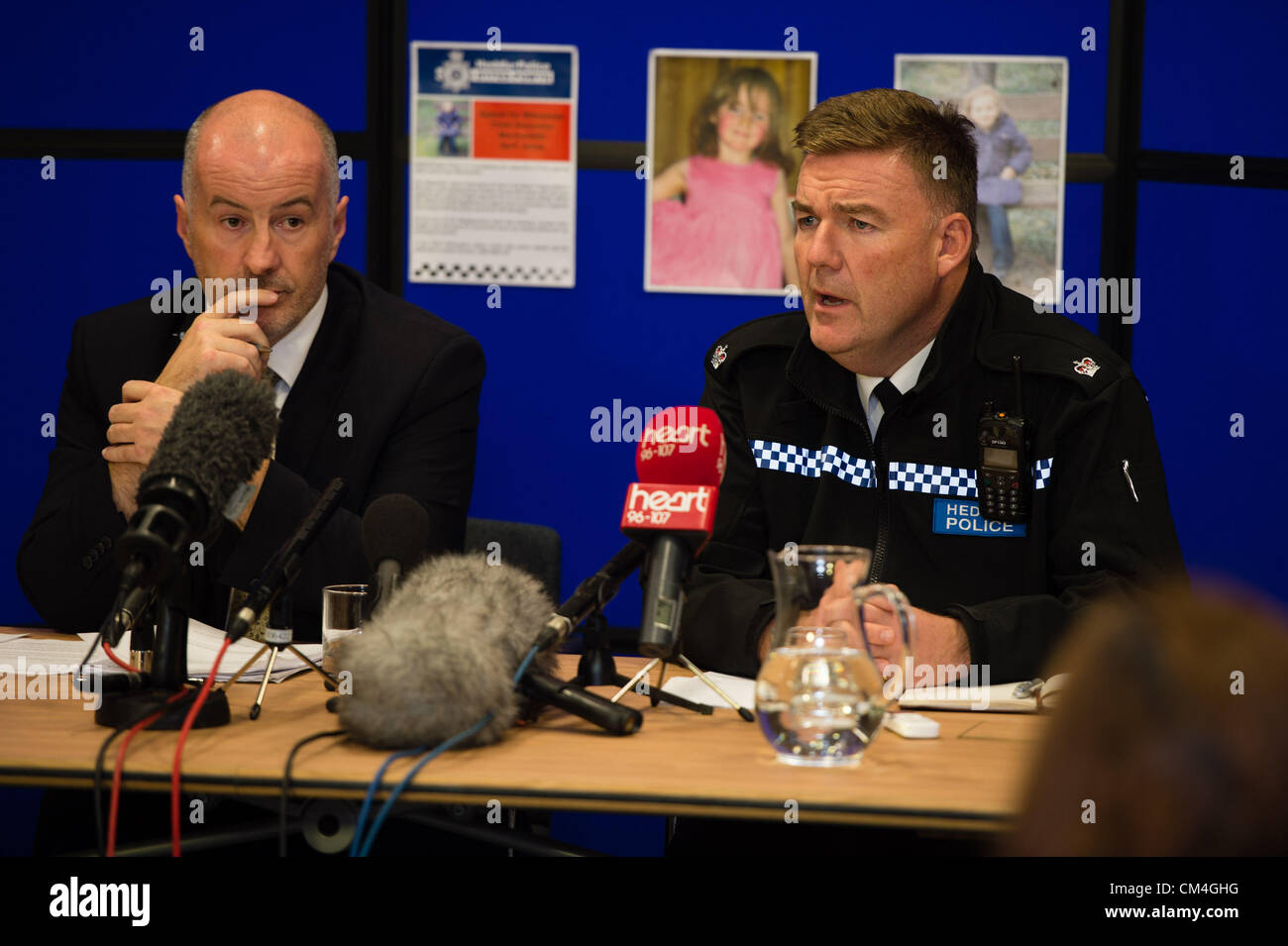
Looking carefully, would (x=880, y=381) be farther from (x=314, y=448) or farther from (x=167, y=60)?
(x=167, y=60)

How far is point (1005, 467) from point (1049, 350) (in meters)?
0.24

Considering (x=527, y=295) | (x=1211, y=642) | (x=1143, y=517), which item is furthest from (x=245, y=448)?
(x=527, y=295)

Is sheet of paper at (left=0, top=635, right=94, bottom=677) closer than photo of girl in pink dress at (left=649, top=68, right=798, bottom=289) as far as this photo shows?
Yes

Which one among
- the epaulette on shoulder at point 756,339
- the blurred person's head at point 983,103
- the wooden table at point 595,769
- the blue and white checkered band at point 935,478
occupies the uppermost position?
the blurred person's head at point 983,103

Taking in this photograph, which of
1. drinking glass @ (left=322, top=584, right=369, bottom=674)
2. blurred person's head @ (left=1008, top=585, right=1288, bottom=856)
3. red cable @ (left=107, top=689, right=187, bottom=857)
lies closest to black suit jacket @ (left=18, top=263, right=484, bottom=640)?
drinking glass @ (left=322, top=584, right=369, bottom=674)

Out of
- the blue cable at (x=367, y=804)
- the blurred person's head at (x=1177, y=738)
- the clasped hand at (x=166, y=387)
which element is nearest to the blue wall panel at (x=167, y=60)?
the clasped hand at (x=166, y=387)

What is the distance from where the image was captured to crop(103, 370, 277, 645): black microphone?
4.63 ft

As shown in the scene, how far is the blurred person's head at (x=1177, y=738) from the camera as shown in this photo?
530mm

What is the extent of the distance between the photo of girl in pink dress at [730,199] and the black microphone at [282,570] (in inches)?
71.4

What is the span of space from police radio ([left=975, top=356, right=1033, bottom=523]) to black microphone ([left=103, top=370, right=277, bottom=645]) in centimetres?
119

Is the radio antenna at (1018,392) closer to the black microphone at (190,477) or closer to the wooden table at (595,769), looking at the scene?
the wooden table at (595,769)

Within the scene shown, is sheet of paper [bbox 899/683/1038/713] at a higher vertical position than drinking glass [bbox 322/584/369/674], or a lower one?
A: lower

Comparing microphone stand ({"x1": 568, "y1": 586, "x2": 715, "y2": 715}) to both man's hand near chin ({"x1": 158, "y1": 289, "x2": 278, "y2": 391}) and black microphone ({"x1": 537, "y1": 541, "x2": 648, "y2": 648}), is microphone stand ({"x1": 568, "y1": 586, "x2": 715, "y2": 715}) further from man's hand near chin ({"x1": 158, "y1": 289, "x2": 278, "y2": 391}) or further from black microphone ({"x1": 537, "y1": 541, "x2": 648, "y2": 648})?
man's hand near chin ({"x1": 158, "y1": 289, "x2": 278, "y2": 391})

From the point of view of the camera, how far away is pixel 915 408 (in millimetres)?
2270
